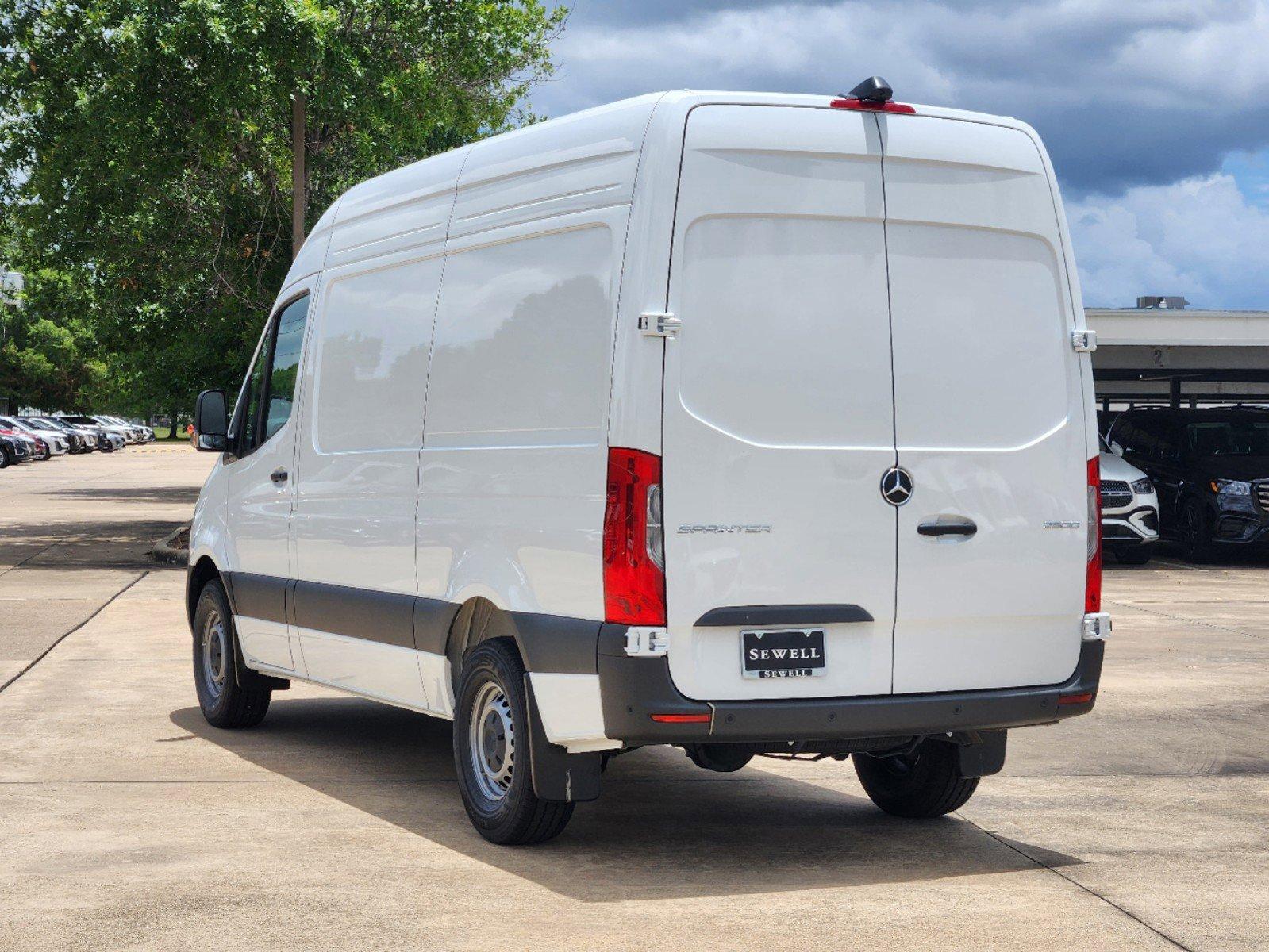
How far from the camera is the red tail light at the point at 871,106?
20.8 feet

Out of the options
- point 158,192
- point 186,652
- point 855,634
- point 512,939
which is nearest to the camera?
point 512,939

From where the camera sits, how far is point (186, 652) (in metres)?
12.6

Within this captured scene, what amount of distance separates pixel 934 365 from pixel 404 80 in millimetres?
17838

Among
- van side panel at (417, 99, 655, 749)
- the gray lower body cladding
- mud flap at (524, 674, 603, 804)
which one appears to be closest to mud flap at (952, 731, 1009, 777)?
the gray lower body cladding

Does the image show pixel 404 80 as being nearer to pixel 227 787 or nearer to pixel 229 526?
pixel 229 526

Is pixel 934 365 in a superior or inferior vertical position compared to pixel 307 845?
superior

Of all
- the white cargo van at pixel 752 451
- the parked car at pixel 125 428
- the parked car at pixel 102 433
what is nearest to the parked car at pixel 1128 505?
the white cargo van at pixel 752 451

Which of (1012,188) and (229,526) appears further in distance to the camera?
(229,526)

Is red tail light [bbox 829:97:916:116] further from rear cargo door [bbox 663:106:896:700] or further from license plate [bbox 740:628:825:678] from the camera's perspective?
license plate [bbox 740:628:825:678]

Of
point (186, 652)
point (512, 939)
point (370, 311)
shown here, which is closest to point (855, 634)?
point (512, 939)

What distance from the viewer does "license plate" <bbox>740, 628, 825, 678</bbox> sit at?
5.99 meters

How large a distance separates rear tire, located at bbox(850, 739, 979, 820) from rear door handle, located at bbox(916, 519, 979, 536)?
1.08m

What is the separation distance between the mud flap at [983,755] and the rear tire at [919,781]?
0.12 metres

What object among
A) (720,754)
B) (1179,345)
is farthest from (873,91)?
(1179,345)
